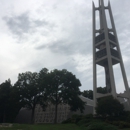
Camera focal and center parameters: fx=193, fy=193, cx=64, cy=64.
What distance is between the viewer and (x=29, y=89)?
47.6 meters

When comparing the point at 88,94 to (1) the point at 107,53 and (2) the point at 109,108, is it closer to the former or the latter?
(1) the point at 107,53

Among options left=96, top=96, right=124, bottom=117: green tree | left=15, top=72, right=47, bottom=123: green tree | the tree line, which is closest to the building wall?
the tree line

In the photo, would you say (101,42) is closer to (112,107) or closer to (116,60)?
(116,60)

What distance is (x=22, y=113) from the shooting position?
66.1m

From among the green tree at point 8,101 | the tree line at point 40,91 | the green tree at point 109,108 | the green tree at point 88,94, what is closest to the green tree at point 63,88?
the tree line at point 40,91

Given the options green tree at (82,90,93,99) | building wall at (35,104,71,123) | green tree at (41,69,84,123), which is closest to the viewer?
green tree at (41,69,84,123)

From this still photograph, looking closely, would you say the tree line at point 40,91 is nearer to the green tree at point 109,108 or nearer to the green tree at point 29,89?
the green tree at point 29,89

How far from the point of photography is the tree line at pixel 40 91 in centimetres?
4422

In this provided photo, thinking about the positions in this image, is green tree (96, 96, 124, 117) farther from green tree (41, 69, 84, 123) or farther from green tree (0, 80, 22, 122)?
green tree (0, 80, 22, 122)

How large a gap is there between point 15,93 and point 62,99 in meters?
12.0

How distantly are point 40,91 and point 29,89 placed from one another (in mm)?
2757

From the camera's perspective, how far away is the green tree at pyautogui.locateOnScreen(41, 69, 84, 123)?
43.6 m

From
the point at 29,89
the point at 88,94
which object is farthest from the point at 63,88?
the point at 88,94

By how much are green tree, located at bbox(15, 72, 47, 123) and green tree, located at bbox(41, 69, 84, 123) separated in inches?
118
